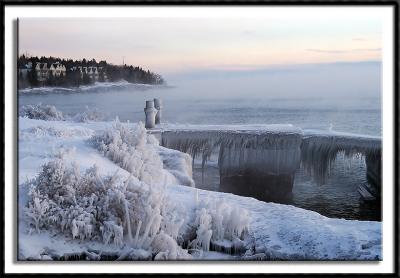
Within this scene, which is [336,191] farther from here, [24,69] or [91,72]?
[24,69]

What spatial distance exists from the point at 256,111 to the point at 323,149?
1.98 ft

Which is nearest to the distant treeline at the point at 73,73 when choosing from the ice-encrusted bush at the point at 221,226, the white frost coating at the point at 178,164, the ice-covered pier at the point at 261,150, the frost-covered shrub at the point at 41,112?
the frost-covered shrub at the point at 41,112

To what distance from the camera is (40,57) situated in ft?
14.6

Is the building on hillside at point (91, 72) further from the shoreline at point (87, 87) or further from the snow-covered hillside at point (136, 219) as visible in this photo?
the snow-covered hillside at point (136, 219)

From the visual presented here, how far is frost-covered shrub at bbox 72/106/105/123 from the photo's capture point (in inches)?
180

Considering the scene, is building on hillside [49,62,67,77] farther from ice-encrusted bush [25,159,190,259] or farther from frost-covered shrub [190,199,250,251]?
frost-covered shrub [190,199,250,251]

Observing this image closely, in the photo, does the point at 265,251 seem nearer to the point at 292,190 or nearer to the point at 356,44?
the point at 292,190

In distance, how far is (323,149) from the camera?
15.0 ft

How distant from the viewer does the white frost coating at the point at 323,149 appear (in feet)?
14.9

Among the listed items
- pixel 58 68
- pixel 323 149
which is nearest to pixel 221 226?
pixel 323 149

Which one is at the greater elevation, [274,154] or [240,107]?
[240,107]

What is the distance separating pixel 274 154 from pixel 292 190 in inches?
12.4

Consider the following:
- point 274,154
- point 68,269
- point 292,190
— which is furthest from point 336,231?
point 68,269

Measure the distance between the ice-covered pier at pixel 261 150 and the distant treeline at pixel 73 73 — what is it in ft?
1.49
